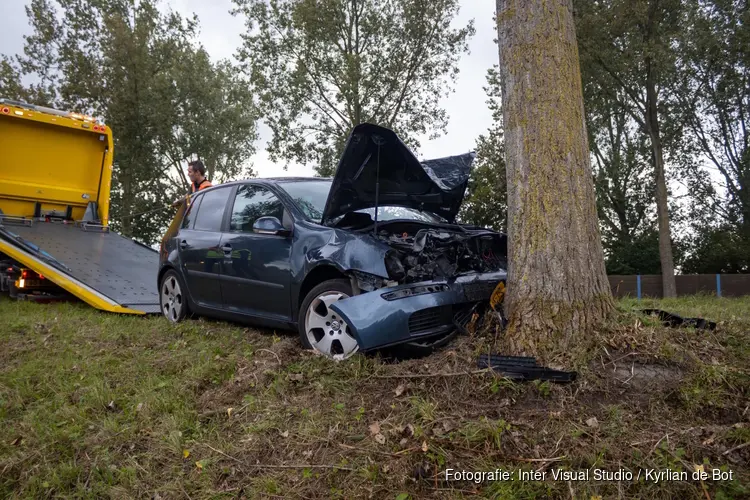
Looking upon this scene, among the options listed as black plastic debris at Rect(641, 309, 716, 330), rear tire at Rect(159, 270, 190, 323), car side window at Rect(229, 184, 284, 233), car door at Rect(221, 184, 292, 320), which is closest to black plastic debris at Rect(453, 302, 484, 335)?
black plastic debris at Rect(641, 309, 716, 330)

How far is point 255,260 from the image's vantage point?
209 inches

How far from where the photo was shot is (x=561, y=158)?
3859mm

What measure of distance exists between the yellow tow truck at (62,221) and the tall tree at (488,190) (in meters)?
9.55

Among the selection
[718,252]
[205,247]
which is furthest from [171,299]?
[718,252]

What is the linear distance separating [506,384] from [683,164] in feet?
69.2

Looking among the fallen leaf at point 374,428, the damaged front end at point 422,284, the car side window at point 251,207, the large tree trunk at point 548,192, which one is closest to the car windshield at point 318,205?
the car side window at point 251,207

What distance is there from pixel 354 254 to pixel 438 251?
0.75 metres

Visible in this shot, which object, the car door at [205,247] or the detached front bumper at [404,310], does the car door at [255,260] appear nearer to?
the car door at [205,247]

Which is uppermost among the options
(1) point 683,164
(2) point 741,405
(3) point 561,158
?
(1) point 683,164

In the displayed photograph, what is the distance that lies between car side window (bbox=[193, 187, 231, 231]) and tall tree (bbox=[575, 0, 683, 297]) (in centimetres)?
1254

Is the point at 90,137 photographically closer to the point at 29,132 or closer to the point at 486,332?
the point at 29,132

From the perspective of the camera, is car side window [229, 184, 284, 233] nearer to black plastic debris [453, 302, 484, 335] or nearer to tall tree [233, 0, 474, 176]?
black plastic debris [453, 302, 484, 335]

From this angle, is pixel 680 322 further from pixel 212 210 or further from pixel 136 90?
pixel 136 90

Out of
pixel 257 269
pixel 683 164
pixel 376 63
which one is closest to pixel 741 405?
pixel 257 269
